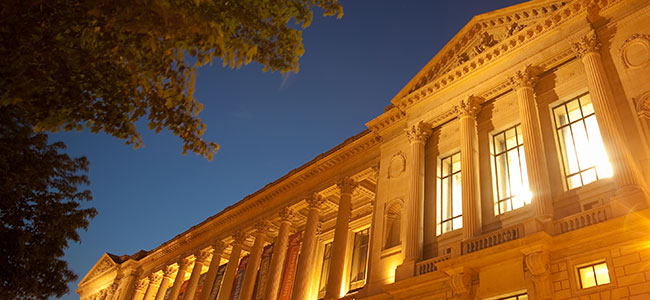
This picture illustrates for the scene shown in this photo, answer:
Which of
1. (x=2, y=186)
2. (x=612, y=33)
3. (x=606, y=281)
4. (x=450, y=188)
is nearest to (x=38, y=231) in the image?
(x=2, y=186)

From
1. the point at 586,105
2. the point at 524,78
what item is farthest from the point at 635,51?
the point at 524,78

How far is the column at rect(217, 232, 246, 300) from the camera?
2972cm

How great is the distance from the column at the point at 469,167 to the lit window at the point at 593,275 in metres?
3.81

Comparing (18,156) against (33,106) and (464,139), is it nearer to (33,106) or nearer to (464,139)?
(33,106)

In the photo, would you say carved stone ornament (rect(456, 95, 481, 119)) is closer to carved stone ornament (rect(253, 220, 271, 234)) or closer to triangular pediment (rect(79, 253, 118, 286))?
carved stone ornament (rect(253, 220, 271, 234))

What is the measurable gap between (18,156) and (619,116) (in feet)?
57.1

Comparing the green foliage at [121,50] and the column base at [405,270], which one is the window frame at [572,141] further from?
the green foliage at [121,50]

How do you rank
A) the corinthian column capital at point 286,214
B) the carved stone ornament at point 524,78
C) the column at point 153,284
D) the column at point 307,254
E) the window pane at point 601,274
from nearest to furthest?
the window pane at point 601,274, the carved stone ornament at point 524,78, the column at point 307,254, the corinthian column capital at point 286,214, the column at point 153,284

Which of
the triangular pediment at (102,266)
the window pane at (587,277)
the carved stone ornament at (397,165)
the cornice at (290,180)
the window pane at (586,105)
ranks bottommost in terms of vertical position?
the window pane at (587,277)

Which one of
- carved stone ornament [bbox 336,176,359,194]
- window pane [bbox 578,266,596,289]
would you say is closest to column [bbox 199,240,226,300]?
carved stone ornament [bbox 336,176,359,194]

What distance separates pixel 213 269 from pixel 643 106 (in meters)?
26.5

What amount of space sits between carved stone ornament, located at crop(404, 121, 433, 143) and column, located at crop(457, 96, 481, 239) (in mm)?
1912

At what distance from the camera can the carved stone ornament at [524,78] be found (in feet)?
57.4

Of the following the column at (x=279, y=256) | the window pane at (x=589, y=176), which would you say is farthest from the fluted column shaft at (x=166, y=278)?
the window pane at (x=589, y=176)
